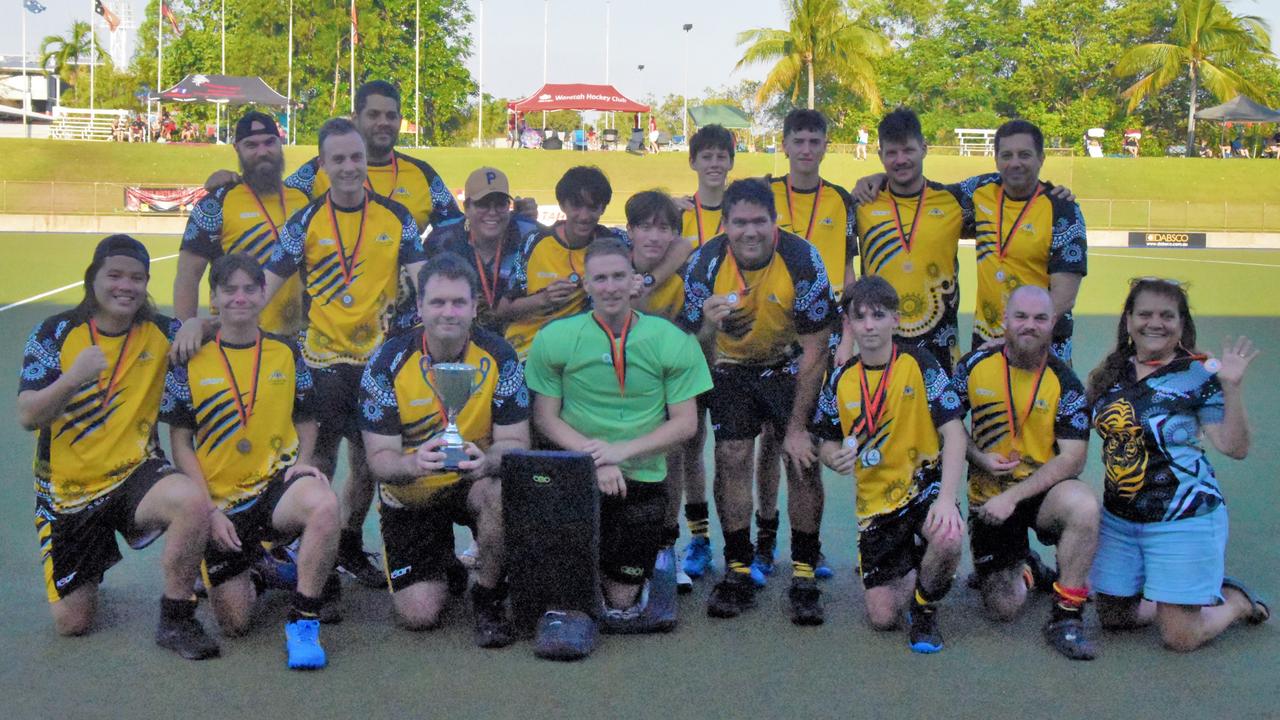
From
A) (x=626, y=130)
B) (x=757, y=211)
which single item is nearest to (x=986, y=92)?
(x=626, y=130)

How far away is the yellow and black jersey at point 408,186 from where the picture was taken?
21.8ft

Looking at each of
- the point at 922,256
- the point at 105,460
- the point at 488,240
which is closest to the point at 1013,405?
the point at 922,256

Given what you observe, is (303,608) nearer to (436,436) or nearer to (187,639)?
(187,639)

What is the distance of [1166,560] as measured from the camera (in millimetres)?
5094

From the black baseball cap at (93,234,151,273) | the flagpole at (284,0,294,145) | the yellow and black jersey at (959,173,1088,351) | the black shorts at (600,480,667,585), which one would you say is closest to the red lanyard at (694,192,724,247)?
the yellow and black jersey at (959,173,1088,351)

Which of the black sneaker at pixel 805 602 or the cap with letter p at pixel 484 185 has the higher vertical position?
the cap with letter p at pixel 484 185

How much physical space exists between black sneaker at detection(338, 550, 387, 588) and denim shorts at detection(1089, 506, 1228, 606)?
10.0 ft

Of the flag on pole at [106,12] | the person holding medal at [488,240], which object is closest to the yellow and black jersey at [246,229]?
the person holding medal at [488,240]

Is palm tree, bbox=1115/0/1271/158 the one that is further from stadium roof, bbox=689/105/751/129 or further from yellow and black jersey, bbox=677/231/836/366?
yellow and black jersey, bbox=677/231/836/366

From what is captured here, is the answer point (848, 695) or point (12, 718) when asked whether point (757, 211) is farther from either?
point (12, 718)

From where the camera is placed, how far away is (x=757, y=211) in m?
5.70

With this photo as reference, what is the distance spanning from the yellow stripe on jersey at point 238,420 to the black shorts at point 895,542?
2408 mm

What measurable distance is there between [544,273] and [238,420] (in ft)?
5.40

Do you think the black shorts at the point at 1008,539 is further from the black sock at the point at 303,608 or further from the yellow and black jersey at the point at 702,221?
the black sock at the point at 303,608
